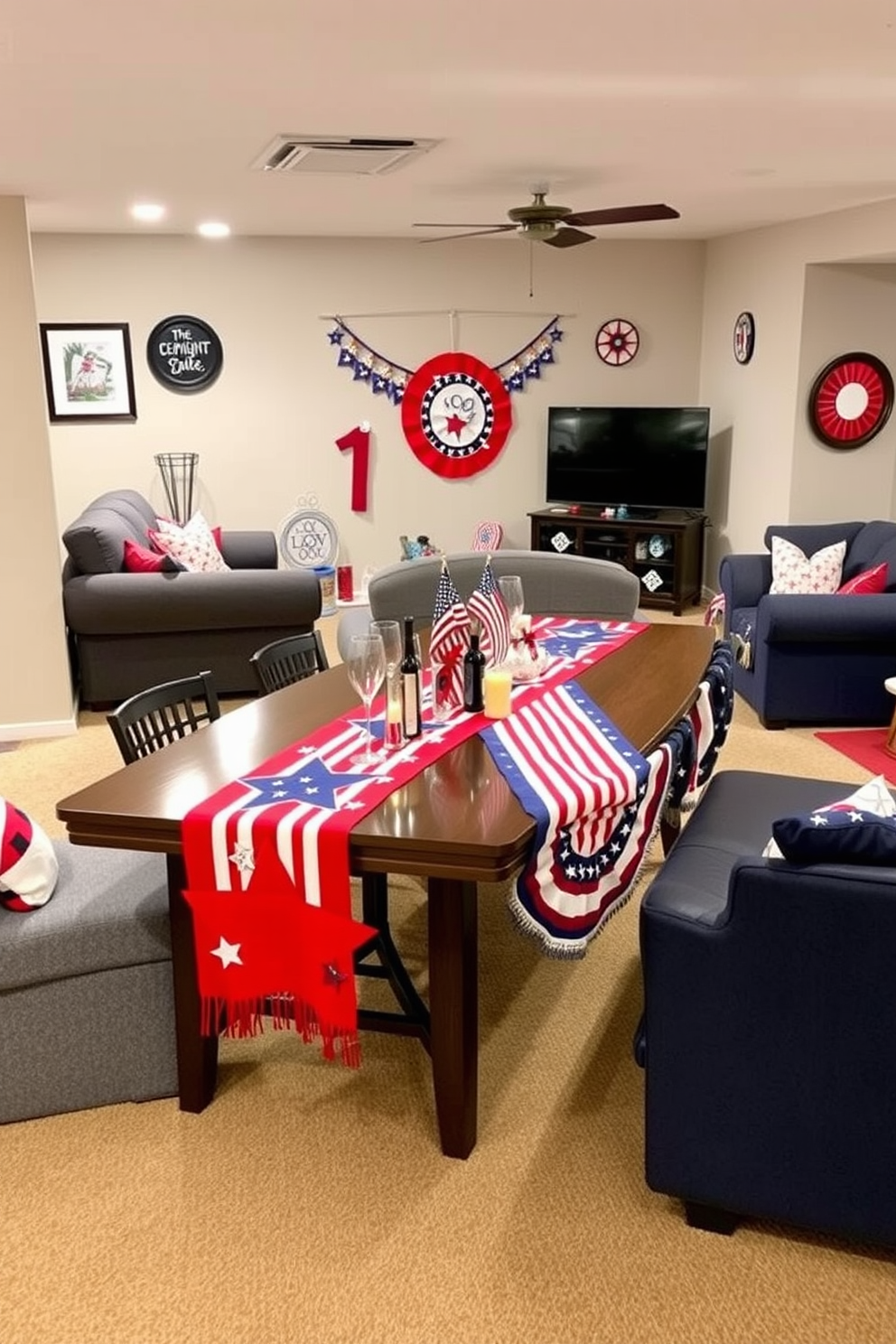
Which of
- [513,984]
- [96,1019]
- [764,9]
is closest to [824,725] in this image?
[513,984]

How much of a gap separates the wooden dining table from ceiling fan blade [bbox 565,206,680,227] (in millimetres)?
2776

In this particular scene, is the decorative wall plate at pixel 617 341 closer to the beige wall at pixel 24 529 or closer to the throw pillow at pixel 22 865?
the beige wall at pixel 24 529

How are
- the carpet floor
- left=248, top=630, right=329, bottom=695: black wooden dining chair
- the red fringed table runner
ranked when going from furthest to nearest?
1. the carpet floor
2. left=248, top=630, right=329, bottom=695: black wooden dining chair
3. the red fringed table runner

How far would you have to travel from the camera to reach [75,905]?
2512 mm

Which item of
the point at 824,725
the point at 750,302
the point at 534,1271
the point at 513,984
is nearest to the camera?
the point at 534,1271

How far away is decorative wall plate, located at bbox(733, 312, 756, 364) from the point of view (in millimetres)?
7129

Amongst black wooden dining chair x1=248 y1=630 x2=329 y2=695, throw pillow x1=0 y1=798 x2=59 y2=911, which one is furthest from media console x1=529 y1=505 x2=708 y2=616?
throw pillow x1=0 y1=798 x2=59 y2=911

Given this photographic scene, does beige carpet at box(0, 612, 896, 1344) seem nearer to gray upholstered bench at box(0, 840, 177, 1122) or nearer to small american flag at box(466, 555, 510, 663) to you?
gray upholstered bench at box(0, 840, 177, 1122)

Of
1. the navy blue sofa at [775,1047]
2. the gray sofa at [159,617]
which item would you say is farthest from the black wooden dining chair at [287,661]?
the gray sofa at [159,617]

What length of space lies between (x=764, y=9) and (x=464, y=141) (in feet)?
5.57

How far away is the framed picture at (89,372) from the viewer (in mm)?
7270

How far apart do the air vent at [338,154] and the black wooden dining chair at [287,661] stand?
6.06 feet

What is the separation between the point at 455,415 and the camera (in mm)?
7926

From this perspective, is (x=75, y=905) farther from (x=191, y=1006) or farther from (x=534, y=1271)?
(x=534, y=1271)
